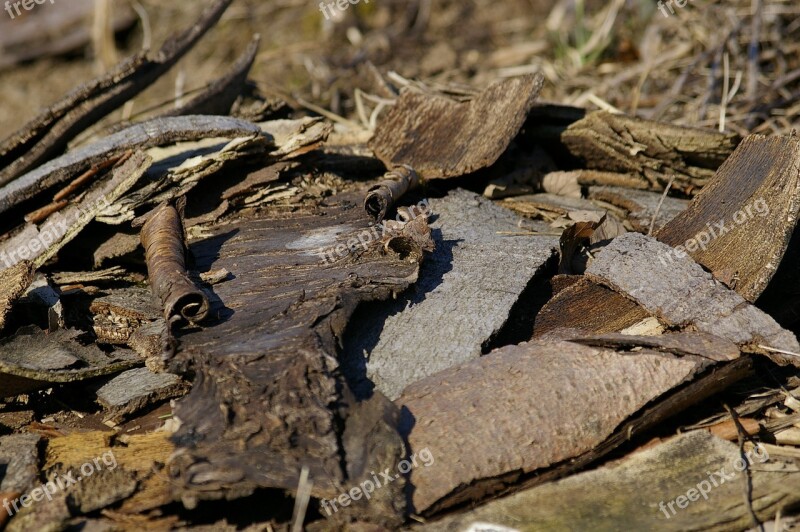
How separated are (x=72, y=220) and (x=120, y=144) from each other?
1.46 ft

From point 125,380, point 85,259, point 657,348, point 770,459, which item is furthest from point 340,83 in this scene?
point 770,459

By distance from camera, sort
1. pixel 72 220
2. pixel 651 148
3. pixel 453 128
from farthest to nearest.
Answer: pixel 453 128
pixel 651 148
pixel 72 220

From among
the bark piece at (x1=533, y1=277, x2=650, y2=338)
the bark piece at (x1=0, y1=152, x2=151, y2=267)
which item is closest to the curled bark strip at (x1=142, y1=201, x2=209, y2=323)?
the bark piece at (x1=0, y1=152, x2=151, y2=267)

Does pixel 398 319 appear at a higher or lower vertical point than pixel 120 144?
lower

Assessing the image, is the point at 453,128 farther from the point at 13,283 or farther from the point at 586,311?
the point at 13,283

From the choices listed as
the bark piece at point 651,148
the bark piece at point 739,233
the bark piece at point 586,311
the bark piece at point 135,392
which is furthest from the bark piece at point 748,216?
the bark piece at point 135,392

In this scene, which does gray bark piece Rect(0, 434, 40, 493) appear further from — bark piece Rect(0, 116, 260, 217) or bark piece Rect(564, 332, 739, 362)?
bark piece Rect(564, 332, 739, 362)

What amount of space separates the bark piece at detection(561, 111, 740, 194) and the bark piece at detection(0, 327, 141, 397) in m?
2.51

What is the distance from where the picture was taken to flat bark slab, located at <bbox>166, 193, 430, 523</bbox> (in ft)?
6.97

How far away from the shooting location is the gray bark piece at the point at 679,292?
2609 millimetres

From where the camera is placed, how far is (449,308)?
284 cm

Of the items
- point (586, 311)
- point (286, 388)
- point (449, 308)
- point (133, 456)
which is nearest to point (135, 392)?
point (133, 456)

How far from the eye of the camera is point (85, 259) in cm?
340

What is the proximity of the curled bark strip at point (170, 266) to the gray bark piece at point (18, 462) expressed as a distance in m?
0.65
